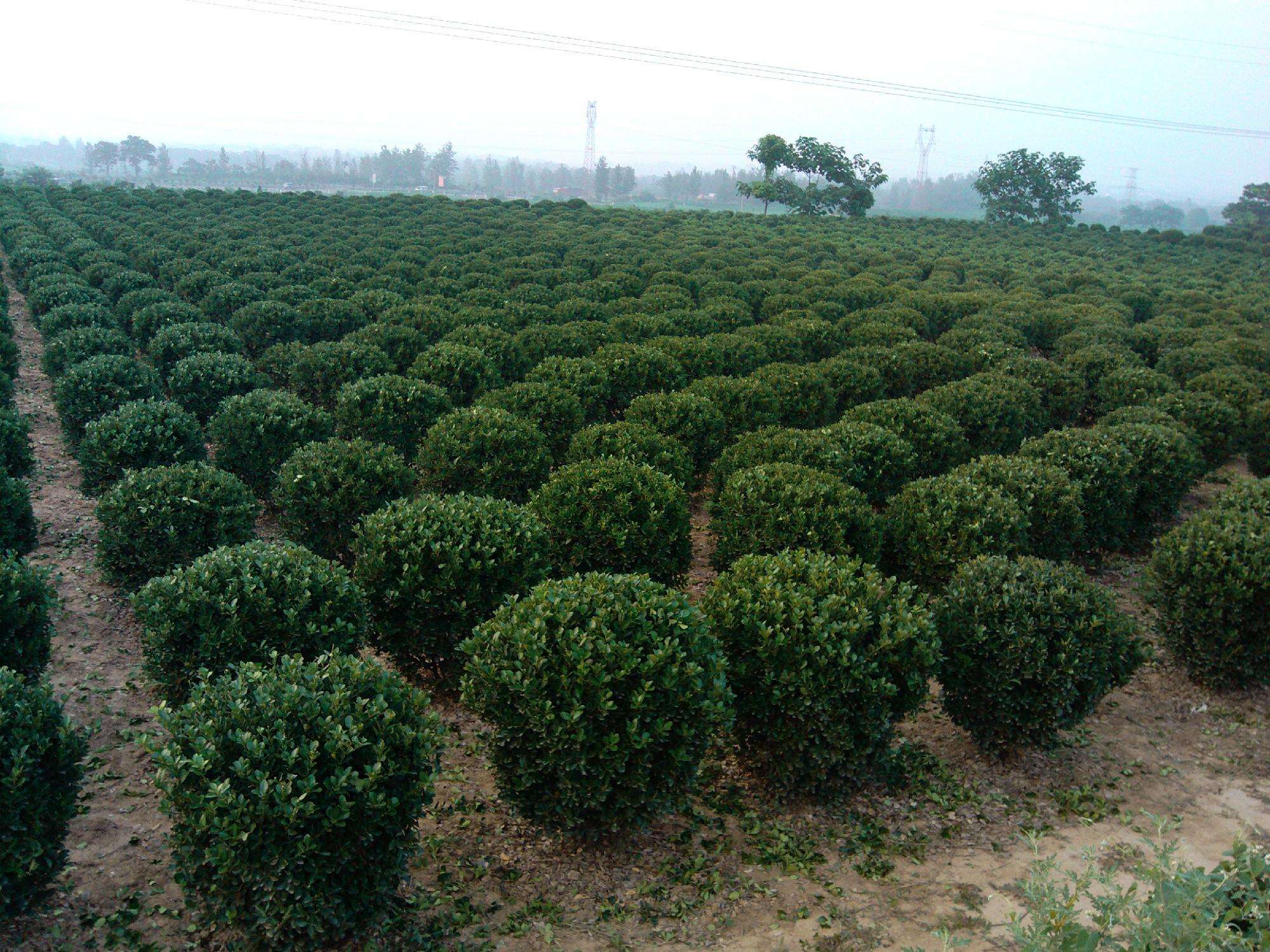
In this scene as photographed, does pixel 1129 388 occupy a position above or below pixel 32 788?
above

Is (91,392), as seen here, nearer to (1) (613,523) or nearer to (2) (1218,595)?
(1) (613,523)

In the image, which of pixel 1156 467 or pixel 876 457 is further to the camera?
pixel 1156 467

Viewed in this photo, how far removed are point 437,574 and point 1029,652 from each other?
17.2 feet

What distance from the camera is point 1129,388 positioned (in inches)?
636

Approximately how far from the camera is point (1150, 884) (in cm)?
611

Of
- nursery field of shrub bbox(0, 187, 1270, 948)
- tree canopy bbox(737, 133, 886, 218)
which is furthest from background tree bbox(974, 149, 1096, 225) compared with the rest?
nursery field of shrub bbox(0, 187, 1270, 948)

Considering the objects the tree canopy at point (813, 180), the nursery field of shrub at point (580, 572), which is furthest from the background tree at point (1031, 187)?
the nursery field of shrub at point (580, 572)

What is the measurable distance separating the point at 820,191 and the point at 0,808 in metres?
75.8

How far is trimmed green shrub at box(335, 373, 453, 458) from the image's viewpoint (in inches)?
473

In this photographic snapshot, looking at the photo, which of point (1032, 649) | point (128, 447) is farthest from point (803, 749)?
point (128, 447)

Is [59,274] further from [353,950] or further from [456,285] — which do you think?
[353,950]

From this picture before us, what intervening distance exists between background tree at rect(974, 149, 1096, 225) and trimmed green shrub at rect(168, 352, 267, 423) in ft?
256

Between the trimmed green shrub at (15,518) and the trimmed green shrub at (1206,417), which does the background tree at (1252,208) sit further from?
the trimmed green shrub at (15,518)

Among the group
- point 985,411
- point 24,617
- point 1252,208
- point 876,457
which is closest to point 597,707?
point 24,617
